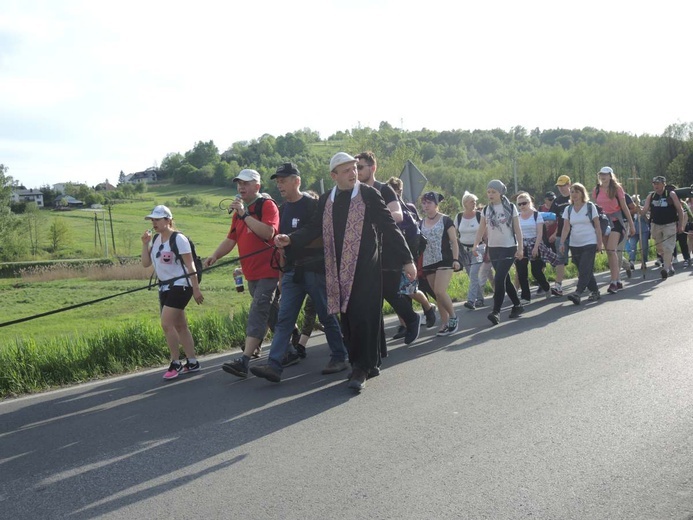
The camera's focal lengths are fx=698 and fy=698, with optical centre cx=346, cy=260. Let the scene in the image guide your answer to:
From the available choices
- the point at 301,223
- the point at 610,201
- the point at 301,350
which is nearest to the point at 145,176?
the point at 610,201

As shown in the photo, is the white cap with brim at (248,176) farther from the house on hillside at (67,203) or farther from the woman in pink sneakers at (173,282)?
the house on hillside at (67,203)

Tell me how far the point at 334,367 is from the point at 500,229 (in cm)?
390

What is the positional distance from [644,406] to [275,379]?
328 cm

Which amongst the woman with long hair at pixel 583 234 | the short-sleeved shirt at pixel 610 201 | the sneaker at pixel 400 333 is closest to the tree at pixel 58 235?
the short-sleeved shirt at pixel 610 201

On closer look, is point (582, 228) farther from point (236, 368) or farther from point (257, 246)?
point (236, 368)

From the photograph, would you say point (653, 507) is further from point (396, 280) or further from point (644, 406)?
point (396, 280)

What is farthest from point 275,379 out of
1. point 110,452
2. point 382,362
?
point 110,452

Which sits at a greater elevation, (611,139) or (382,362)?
(611,139)

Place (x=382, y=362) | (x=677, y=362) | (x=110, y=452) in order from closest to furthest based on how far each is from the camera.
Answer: (x=110, y=452), (x=677, y=362), (x=382, y=362)

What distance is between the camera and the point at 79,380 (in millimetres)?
7742

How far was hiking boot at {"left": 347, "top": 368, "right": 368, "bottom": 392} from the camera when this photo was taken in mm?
6258

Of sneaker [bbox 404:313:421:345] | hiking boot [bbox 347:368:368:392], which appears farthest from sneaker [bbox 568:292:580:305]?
hiking boot [bbox 347:368:368:392]

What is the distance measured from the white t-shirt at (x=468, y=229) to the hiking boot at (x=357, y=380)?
19.5 ft

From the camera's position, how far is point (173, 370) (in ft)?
24.5
